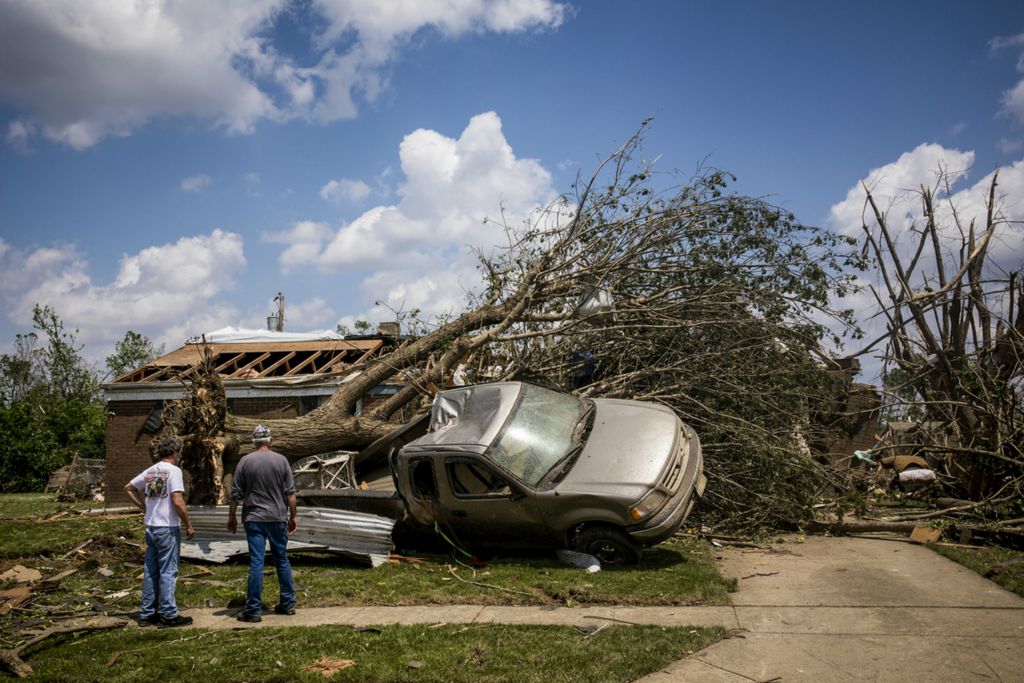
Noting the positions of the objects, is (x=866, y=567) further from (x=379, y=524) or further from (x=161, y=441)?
(x=161, y=441)

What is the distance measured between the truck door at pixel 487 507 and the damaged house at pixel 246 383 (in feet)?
32.0

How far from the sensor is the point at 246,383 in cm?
1930

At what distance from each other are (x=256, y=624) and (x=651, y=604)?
322 centimetres

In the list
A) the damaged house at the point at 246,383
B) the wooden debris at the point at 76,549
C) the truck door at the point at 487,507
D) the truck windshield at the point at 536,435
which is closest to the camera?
the truck door at the point at 487,507

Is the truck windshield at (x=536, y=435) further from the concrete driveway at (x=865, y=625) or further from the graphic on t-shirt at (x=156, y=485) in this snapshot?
the graphic on t-shirt at (x=156, y=485)

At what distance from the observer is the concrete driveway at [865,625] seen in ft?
15.5

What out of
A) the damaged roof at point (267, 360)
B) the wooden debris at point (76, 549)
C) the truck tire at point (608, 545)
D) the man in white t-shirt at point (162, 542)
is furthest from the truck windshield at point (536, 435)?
the damaged roof at point (267, 360)

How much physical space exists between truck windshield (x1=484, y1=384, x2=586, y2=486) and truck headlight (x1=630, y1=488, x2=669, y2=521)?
109cm

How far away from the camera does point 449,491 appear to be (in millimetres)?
8188

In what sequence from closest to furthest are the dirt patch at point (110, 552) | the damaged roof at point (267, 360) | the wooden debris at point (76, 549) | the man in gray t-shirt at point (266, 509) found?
the man in gray t-shirt at point (266, 509) < the dirt patch at point (110, 552) < the wooden debris at point (76, 549) < the damaged roof at point (267, 360)

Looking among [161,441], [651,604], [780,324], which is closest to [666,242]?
[780,324]

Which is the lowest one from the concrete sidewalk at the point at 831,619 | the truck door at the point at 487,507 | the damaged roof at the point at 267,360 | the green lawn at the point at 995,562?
the concrete sidewalk at the point at 831,619

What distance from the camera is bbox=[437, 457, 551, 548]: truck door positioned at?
7.86m

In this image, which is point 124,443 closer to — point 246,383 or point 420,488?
point 246,383
